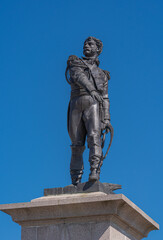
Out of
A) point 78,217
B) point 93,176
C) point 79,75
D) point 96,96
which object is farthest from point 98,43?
point 78,217

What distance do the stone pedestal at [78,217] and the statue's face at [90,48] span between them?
3562mm

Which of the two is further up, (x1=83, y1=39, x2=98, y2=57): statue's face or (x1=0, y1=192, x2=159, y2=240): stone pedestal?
(x1=83, y1=39, x2=98, y2=57): statue's face

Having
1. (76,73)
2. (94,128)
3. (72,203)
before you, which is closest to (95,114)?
(94,128)

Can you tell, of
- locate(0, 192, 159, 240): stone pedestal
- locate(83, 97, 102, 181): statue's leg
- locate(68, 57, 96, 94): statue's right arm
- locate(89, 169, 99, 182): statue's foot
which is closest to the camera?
locate(0, 192, 159, 240): stone pedestal

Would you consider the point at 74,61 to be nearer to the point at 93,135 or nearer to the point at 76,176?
the point at 93,135

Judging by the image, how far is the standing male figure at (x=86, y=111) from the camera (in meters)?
11.8

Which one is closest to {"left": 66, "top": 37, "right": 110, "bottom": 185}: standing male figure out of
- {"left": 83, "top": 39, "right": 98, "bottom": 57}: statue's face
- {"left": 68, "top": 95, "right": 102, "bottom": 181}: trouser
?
{"left": 68, "top": 95, "right": 102, "bottom": 181}: trouser

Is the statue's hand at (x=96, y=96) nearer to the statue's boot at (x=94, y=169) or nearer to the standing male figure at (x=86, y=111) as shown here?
the standing male figure at (x=86, y=111)

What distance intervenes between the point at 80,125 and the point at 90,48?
6.53ft

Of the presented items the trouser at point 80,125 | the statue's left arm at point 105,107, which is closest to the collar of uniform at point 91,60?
the statue's left arm at point 105,107

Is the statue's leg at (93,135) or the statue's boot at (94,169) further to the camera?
the statue's leg at (93,135)

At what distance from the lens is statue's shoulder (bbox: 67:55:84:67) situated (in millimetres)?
12508

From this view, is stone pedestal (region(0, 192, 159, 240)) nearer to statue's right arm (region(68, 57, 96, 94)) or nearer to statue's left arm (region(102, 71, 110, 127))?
statue's left arm (region(102, 71, 110, 127))

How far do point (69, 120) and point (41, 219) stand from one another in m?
2.42
